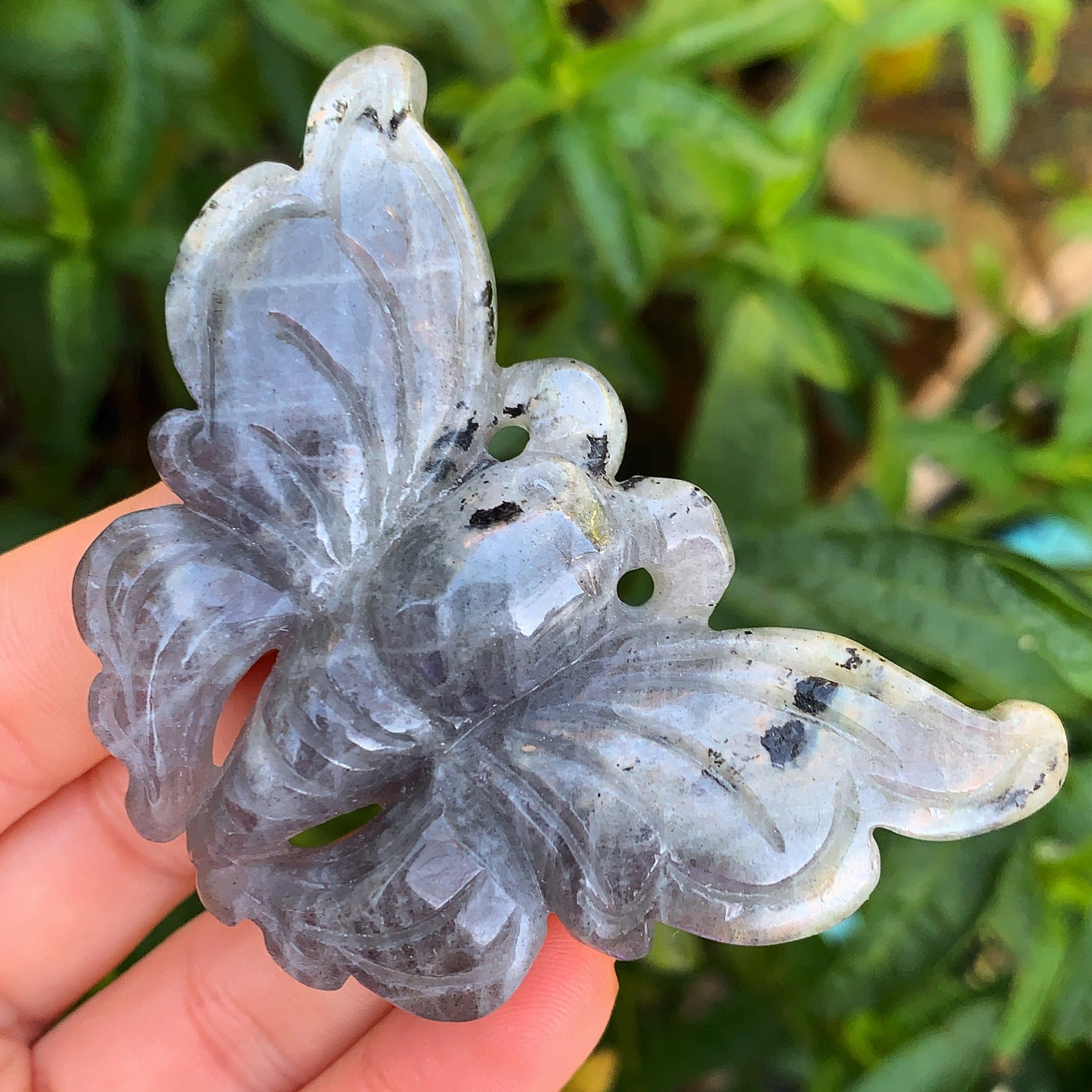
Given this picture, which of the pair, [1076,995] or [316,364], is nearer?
[316,364]

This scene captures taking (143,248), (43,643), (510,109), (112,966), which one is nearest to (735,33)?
(510,109)

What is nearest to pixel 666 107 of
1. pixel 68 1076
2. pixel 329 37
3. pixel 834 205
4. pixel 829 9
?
pixel 829 9

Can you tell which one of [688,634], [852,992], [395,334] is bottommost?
[852,992]

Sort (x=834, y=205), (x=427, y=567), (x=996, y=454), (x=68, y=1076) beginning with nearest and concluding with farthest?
(x=427, y=567) → (x=68, y=1076) → (x=996, y=454) → (x=834, y=205)

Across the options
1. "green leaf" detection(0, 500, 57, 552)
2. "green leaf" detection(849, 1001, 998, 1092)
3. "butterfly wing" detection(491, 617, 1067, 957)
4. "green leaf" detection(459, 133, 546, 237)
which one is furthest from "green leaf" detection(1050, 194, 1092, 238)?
"green leaf" detection(0, 500, 57, 552)

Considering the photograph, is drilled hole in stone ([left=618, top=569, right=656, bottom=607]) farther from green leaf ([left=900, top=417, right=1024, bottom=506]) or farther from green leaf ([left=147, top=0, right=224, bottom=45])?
green leaf ([left=147, top=0, right=224, bottom=45])

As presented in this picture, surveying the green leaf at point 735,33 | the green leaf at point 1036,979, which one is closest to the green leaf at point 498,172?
the green leaf at point 735,33

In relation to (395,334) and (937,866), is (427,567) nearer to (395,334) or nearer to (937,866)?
(395,334)

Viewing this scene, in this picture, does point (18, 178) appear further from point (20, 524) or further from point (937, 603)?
point (937, 603)
